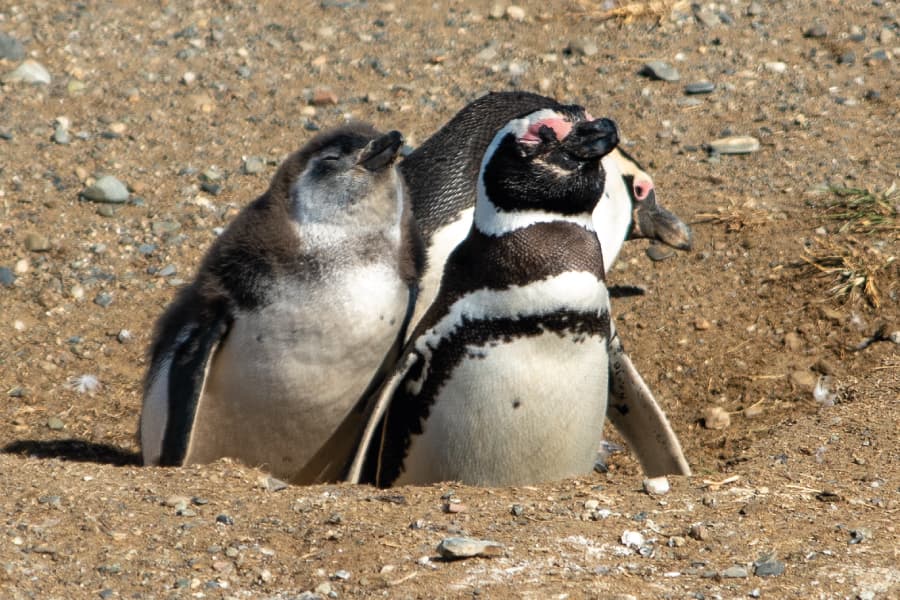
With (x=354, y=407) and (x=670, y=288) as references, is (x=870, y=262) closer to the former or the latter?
(x=670, y=288)

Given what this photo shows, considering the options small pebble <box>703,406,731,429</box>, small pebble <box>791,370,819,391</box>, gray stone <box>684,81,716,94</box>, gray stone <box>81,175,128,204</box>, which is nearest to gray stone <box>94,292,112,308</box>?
gray stone <box>81,175,128,204</box>

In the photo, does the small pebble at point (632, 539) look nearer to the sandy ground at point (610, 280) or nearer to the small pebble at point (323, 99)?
the sandy ground at point (610, 280)

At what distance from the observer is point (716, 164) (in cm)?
604

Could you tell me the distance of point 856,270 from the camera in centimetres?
488

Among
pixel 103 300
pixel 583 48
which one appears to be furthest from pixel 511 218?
pixel 583 48

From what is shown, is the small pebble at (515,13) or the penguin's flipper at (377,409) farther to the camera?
the small pebble at (515,13)

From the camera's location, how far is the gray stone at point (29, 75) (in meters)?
6.65

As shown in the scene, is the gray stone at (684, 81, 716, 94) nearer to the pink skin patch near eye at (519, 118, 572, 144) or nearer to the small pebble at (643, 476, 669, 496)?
the pink skin patch near eye at (519, 118, 572, 144)

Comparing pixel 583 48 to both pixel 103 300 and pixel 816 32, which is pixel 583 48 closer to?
pixel 816 32

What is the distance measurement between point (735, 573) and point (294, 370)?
1.52m

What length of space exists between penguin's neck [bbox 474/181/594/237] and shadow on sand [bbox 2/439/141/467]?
1.76 metres

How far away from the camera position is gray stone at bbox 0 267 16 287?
5395 millimetres

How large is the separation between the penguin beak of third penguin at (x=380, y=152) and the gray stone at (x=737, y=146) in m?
2.77

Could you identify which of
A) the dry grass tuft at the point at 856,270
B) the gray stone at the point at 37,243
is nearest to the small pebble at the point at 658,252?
the dry grass tuft at the point at 856,270
